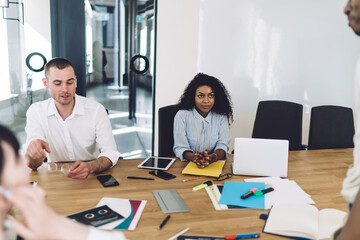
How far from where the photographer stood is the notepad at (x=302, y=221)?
Result: 1225 mm

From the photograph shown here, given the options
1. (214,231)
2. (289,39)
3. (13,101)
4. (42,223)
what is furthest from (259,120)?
(42,223)

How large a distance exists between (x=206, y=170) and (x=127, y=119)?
10.3 ft

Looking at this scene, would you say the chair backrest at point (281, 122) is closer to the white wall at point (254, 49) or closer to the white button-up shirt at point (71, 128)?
the white wall at point (254, 49)

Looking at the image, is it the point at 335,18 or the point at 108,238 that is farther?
the point at 335,18

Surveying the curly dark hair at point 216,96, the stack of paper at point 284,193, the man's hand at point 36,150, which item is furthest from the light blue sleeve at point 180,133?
the man's hand at point 36,150

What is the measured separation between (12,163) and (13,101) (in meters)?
2.96

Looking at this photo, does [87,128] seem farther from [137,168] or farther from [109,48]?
[109,48]

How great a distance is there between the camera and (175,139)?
2.39 m

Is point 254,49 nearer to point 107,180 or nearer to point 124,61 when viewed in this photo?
point 124,61

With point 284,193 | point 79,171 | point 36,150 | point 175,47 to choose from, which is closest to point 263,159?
point 284,193

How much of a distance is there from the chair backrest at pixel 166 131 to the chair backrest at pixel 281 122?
0.85 meters

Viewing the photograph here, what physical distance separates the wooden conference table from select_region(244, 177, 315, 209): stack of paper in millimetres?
48

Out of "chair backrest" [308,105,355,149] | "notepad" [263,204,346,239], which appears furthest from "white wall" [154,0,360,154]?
"notepad" [263,204,346,239]

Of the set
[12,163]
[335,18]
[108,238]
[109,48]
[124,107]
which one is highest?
[335,18]
